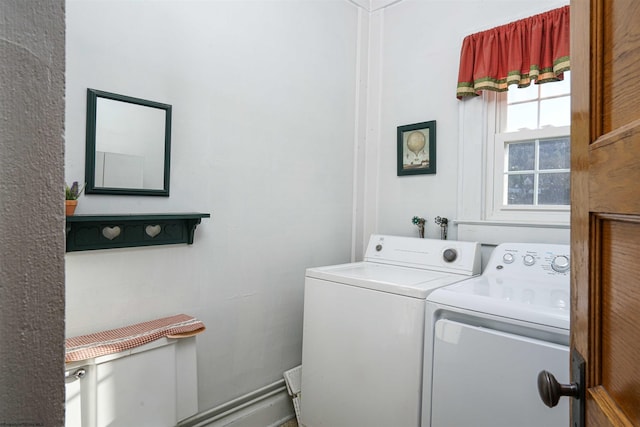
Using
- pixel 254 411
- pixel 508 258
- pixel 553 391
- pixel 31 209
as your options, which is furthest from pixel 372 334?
pixel 31 209

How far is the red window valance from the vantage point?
1754 mm

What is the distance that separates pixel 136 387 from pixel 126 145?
956 mm

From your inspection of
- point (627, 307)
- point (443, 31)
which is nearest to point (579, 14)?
point (627, 307)

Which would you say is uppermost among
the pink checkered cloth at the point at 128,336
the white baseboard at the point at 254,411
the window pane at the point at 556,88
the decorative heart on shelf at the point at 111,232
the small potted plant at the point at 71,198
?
the window pane at the point at 556,88

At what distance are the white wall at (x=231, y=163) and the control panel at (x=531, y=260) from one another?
3.33 ft

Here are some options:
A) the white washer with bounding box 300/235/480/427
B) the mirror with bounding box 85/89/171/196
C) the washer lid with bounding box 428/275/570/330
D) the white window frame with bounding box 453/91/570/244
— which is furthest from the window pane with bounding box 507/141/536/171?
the mirror with bounding box 85/89/171/196

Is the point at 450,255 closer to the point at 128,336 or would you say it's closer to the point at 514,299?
the point at 514,299

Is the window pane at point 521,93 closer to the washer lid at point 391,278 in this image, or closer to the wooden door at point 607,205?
the washer lid at point 391,278

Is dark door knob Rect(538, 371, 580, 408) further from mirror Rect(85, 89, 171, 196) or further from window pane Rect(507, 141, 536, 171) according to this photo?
window pane Rect(507, 141, 536, 171)

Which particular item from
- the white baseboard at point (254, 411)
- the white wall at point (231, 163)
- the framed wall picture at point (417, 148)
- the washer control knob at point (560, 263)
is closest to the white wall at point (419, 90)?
the framed wall picture at point (417, 148)

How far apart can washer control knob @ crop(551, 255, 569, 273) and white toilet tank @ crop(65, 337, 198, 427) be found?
1.60 m

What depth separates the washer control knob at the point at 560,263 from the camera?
5.18 feet

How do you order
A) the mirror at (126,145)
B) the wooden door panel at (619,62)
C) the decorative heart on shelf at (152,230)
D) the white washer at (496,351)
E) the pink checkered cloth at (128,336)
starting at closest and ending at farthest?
the wooden door panel at (619,62), the white washer at (496,351), the pink checkered cloth at (128,336), the mirror at (126,145), the decorative heart on shelf at (152,230)

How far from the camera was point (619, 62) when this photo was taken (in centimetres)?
49
